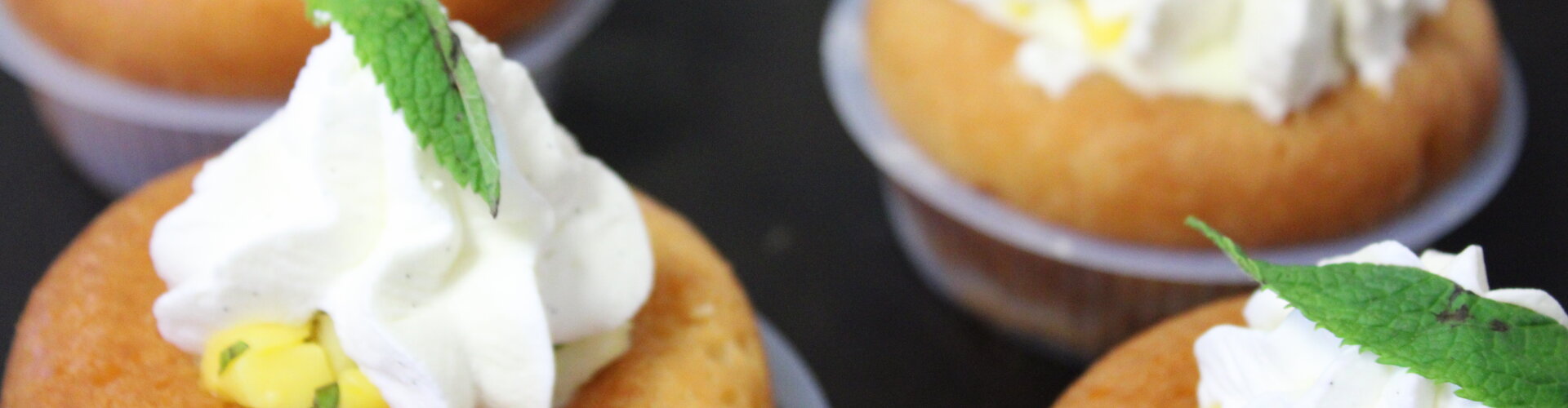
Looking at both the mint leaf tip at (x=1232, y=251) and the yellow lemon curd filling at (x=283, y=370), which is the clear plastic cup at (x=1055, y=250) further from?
the yellow lemon curd filling at (x=283, y=370)

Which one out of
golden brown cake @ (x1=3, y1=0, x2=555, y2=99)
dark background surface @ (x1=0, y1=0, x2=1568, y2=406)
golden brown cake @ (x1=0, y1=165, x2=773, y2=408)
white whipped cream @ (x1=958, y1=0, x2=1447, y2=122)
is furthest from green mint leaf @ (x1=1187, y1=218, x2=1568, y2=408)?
golden brown cake @ (x1=3, y1=0, x2=555, y2=99)

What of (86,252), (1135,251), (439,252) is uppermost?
(439,252)

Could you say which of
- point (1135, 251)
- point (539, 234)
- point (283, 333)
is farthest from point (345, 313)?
point (1135, 251)

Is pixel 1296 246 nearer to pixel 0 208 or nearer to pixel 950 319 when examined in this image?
pixel 950 319

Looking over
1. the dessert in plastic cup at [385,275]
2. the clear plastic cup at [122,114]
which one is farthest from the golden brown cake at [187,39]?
the dessert in plastic cup at [385,275]

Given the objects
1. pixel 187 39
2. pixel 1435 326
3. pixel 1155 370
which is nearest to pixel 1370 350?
pixel 1435 326

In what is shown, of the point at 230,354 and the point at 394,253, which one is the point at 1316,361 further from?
the point at 230,354

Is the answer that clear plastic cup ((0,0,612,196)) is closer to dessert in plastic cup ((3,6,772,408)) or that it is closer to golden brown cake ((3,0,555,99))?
golden brown cake ((3,0,555,99))
